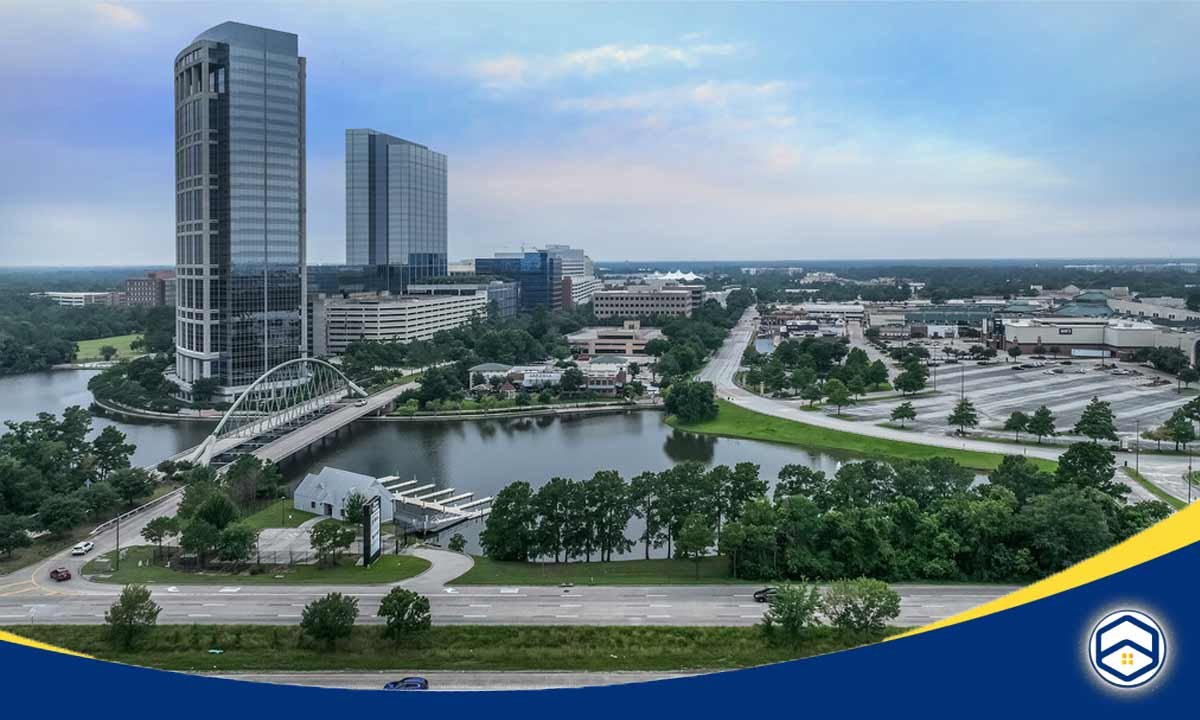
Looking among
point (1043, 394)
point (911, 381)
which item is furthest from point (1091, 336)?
point (911, 381)

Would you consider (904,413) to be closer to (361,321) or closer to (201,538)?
(201,538)

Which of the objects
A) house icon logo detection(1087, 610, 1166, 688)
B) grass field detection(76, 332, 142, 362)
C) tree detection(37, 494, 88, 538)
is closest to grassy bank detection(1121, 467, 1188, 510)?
house icon logo detection(1087, 610, 1166, 688)

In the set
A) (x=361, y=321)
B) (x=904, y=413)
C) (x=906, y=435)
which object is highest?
(x=361, y=321)

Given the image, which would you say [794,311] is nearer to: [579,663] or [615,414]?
[615,414]

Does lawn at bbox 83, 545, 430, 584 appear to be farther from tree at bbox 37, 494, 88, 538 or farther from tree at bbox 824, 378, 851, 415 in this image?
tree at bbox 824, 378, 851, 415

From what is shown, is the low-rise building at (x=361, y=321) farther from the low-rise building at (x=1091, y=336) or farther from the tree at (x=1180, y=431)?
the tree at (x=1180, y=431)
